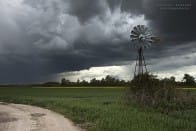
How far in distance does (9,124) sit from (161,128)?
9.72 meters

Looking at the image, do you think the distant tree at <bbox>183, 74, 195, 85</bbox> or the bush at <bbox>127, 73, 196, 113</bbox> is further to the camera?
the distant tree at <bbox>183, 74, 195, 85</bbox>

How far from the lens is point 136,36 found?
4956cm

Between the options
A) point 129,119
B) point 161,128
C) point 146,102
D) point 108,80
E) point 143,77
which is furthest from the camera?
point 108,80

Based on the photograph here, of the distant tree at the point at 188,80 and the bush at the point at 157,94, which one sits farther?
the distant tree at the point at 188,80

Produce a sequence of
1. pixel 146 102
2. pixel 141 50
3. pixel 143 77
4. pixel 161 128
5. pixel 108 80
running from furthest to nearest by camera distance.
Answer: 1. pixel 108 80
2. pixel 141 50
3. pixel 143 77
4. pixel 146 102
5. pixel 161 128

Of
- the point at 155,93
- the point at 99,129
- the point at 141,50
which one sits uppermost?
the point at 141,50

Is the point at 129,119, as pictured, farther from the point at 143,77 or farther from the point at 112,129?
the point at 143,77

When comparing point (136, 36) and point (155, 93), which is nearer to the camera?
point (155, 93)

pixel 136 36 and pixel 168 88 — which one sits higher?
pixel 136 36

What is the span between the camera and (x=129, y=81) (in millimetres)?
38469

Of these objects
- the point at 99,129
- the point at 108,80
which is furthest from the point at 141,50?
the point at 108,80

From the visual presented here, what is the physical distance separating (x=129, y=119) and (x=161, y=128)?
3.89 m

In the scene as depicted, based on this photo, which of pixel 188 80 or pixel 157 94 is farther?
pixel 188 80

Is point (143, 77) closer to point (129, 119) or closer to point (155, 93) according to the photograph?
point (155, 93)
